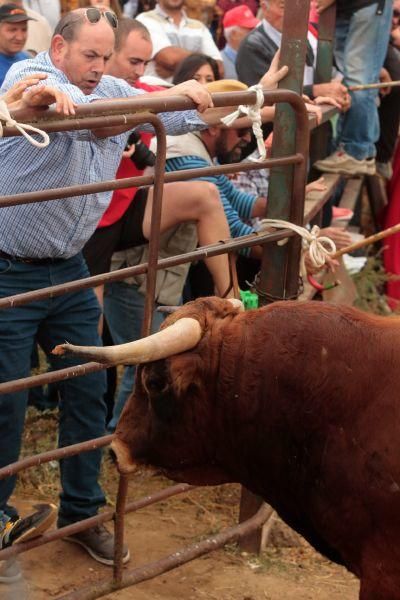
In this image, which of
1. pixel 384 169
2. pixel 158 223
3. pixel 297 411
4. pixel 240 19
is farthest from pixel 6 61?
pixel 384 169

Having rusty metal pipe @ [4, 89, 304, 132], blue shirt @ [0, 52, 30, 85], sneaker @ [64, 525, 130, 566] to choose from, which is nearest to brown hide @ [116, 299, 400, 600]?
rusty metal pipe @ [4, 89, 304, 132]

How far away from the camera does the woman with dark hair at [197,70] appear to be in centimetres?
590

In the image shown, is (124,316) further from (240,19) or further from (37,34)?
(240,19)

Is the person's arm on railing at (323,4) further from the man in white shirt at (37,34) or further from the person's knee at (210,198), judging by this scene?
the person's knee at (210,198)

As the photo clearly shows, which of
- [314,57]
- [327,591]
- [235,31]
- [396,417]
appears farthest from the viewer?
[235,31]

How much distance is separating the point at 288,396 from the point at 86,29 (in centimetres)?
175

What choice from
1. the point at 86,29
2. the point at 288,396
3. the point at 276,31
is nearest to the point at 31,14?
the point at 276,31

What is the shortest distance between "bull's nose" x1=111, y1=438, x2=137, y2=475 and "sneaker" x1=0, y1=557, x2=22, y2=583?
813 mm

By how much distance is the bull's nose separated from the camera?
134 inches

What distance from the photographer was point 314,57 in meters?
7.48

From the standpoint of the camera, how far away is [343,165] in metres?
7.43

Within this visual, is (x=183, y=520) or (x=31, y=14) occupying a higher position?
(x=31, y=14)

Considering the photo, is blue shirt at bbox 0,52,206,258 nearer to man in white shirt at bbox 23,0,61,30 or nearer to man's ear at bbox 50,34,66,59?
man's ear at bbox 50,34,66,59

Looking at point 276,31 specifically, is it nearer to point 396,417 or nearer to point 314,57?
point 314,57
